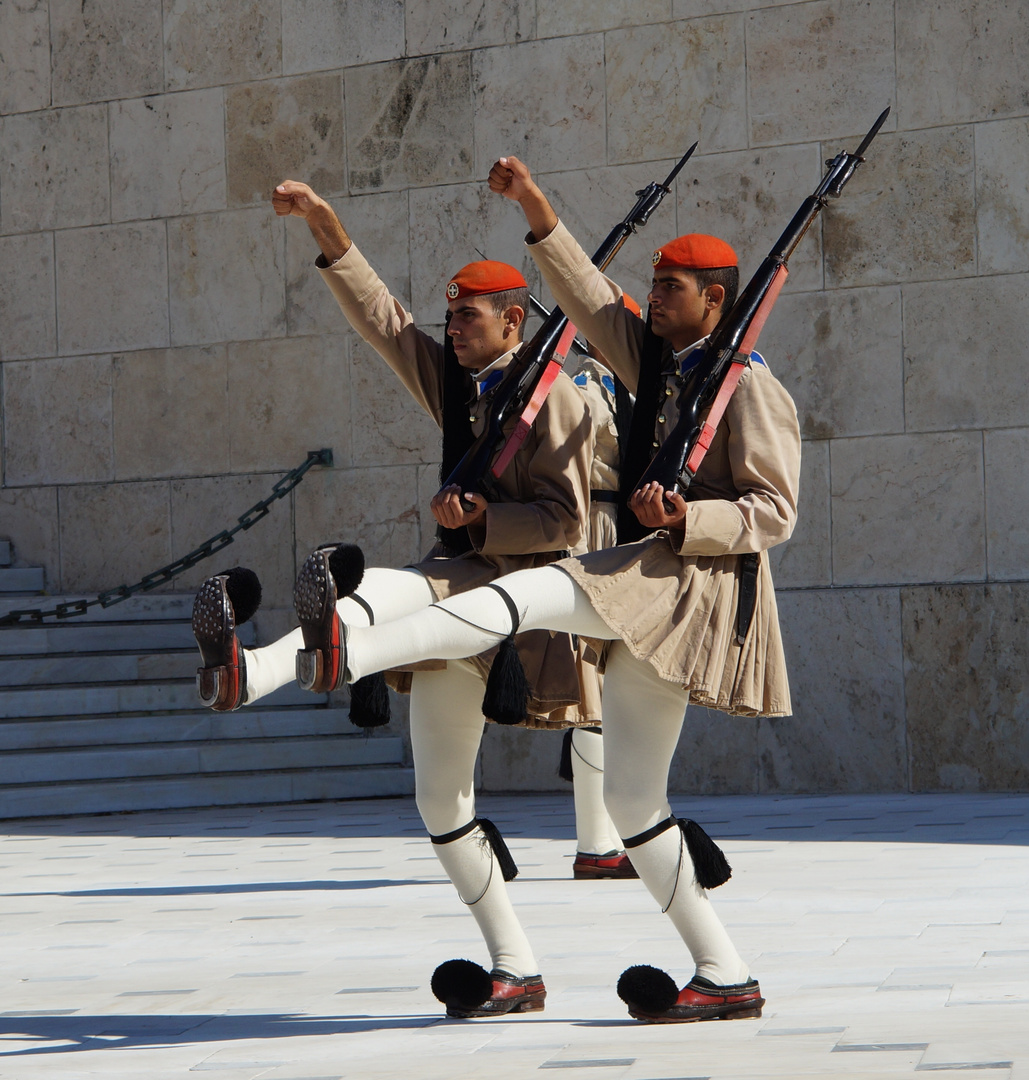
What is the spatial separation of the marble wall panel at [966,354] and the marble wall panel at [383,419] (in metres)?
2.63

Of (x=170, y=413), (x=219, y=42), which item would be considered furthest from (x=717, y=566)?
(x=219, y=42)

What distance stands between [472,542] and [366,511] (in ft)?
19.3

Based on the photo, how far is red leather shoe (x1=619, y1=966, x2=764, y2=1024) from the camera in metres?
3.71

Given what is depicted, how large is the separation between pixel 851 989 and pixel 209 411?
282 inches

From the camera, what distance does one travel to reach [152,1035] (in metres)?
3.86

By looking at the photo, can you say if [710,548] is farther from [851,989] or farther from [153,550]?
[153,550]

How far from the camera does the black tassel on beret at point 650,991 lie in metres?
3.70

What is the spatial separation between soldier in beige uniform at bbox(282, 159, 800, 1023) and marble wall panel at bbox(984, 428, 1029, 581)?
490cm

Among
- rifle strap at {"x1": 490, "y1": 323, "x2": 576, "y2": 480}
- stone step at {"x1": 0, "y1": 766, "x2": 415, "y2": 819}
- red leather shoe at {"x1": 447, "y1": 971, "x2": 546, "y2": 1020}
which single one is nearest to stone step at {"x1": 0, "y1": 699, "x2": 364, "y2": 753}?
stone step at {"x1": 0, "y1": 766, "x2": 415, "y2": 819}

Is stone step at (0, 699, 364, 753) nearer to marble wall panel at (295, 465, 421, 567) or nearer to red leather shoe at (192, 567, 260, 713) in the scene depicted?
marble wall panel at (295, 465, 421, 567)

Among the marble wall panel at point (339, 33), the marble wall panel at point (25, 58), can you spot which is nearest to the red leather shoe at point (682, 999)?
the marble wall panel at point (339, 33)

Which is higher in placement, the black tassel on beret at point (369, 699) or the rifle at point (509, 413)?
the rifle at point (509, 413)

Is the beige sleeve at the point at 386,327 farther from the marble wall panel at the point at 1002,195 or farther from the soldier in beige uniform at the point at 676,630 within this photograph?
the marble wall panel at the point at 1002,195

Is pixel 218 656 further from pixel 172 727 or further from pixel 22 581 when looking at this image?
pixel 22 581
